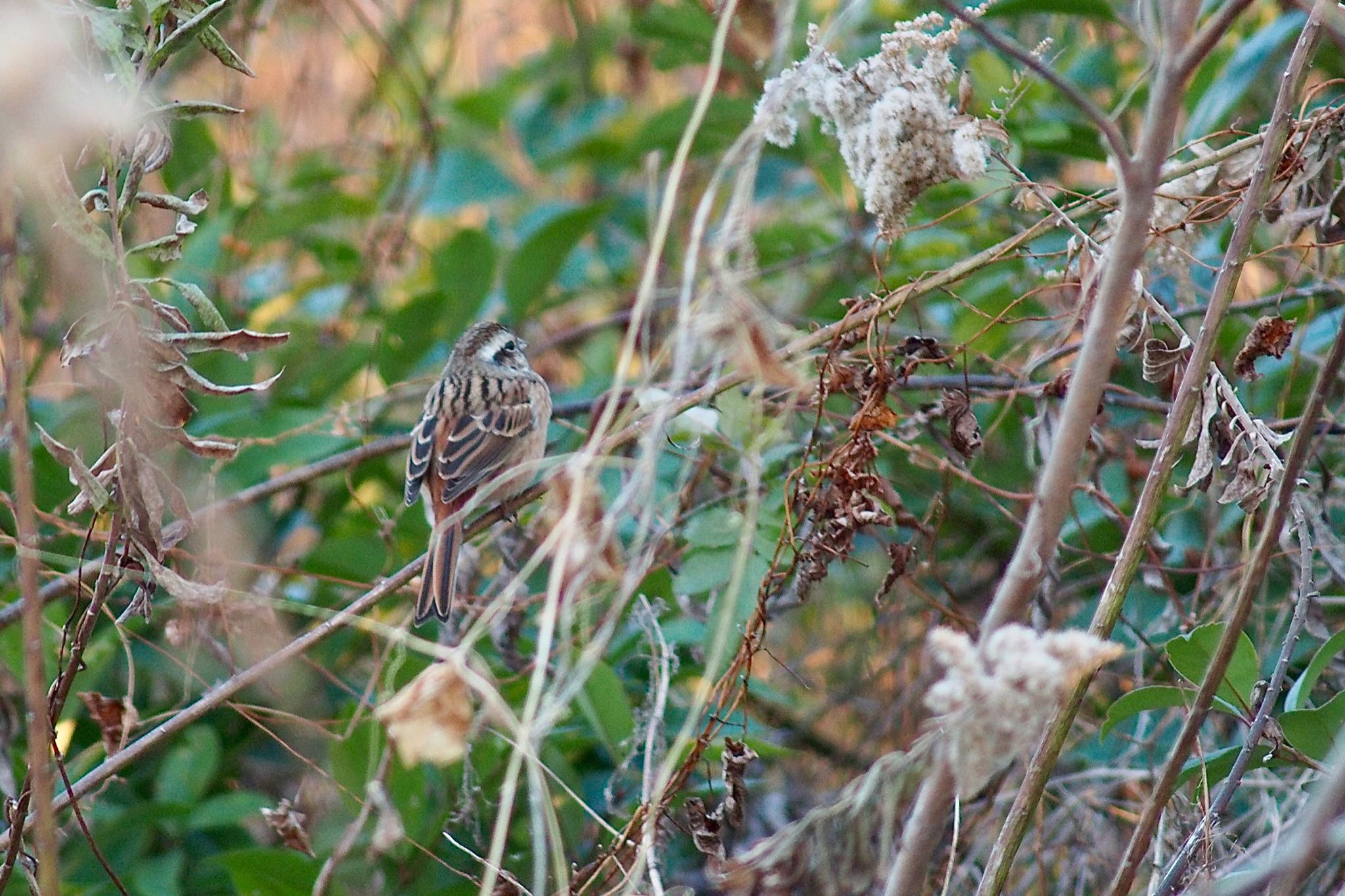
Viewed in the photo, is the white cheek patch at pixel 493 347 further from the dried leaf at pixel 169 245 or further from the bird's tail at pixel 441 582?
the dried leaf at pixel 169 245

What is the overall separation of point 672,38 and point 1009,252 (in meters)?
2.55

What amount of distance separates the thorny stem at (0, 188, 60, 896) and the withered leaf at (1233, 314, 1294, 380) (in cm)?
212

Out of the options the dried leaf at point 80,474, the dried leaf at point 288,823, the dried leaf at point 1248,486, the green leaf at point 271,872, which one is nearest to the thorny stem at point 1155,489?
the dried leaf at point 1248,486

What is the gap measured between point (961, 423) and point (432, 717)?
56.6 inches

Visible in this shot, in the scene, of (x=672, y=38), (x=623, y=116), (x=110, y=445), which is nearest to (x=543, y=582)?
(x=110, y=445)

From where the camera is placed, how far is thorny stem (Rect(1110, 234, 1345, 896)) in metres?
1.81

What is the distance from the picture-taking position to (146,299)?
7.36 ft

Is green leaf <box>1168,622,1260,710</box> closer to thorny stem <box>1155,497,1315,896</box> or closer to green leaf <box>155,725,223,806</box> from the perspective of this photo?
thorny stem <box>1155,497,1315,896</box>

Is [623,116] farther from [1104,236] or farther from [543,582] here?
[1104,236]

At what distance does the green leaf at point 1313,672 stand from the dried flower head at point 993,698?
1.16 metres

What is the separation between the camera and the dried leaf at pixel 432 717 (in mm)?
1510

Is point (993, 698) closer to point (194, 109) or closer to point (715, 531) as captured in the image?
point (715, 531)

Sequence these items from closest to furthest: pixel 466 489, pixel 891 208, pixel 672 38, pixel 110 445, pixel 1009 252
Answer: pixel 891 208
pixel 110 445
pixel 1009 252
pixel 466 489
pixel 672 38

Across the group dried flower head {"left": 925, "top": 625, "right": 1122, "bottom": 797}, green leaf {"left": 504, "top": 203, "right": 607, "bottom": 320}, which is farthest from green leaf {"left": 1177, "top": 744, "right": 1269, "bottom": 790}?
green leaf {"left": 504, "top": 203, "right": 607, "bottom": 320}
